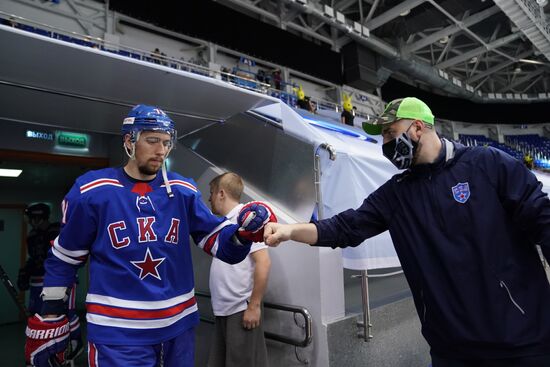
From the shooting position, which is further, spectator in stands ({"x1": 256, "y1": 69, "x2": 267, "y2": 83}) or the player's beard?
spectator in stands ({"x1": 256, "y1": 69, "x2": 267, "y2": 83})

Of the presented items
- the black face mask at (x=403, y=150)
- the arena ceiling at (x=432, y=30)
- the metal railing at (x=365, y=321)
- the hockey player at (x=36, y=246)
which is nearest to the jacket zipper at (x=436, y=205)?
the black face mask at (x=403, y=150)

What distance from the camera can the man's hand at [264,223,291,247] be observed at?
5.32ft

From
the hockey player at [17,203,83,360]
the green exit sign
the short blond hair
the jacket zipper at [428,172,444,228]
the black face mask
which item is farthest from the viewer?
the green exit sign

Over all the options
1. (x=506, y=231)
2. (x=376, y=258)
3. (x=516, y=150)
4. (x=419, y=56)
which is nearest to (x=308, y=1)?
(x=419, y=56)

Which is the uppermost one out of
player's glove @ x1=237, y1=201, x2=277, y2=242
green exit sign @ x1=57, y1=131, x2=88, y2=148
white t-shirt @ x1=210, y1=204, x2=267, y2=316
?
green exit sign @ x1=57, y1=131, x2=88, y2=148

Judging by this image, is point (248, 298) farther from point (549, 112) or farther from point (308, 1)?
point (549, 112)

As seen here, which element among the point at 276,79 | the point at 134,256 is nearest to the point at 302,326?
the point at 134,256

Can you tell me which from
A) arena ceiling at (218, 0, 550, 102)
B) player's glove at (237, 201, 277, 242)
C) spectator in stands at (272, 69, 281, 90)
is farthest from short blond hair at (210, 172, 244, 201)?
arena ceiling at (218, 0, 550, 102)

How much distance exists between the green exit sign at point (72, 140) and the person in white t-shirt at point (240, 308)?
140 inches

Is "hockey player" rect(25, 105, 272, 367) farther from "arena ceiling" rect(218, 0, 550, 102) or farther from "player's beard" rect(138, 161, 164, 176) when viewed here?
"arena ceiling" rect(218, 0, 550, 102)

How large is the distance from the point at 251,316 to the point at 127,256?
1.03 m

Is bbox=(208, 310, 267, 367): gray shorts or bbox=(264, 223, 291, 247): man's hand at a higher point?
bbox=(264, 223, 291, 247): man's hand

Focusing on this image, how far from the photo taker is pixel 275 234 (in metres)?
1.63

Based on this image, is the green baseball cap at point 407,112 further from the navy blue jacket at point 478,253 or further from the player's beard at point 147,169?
the player's beard at point 147,169
